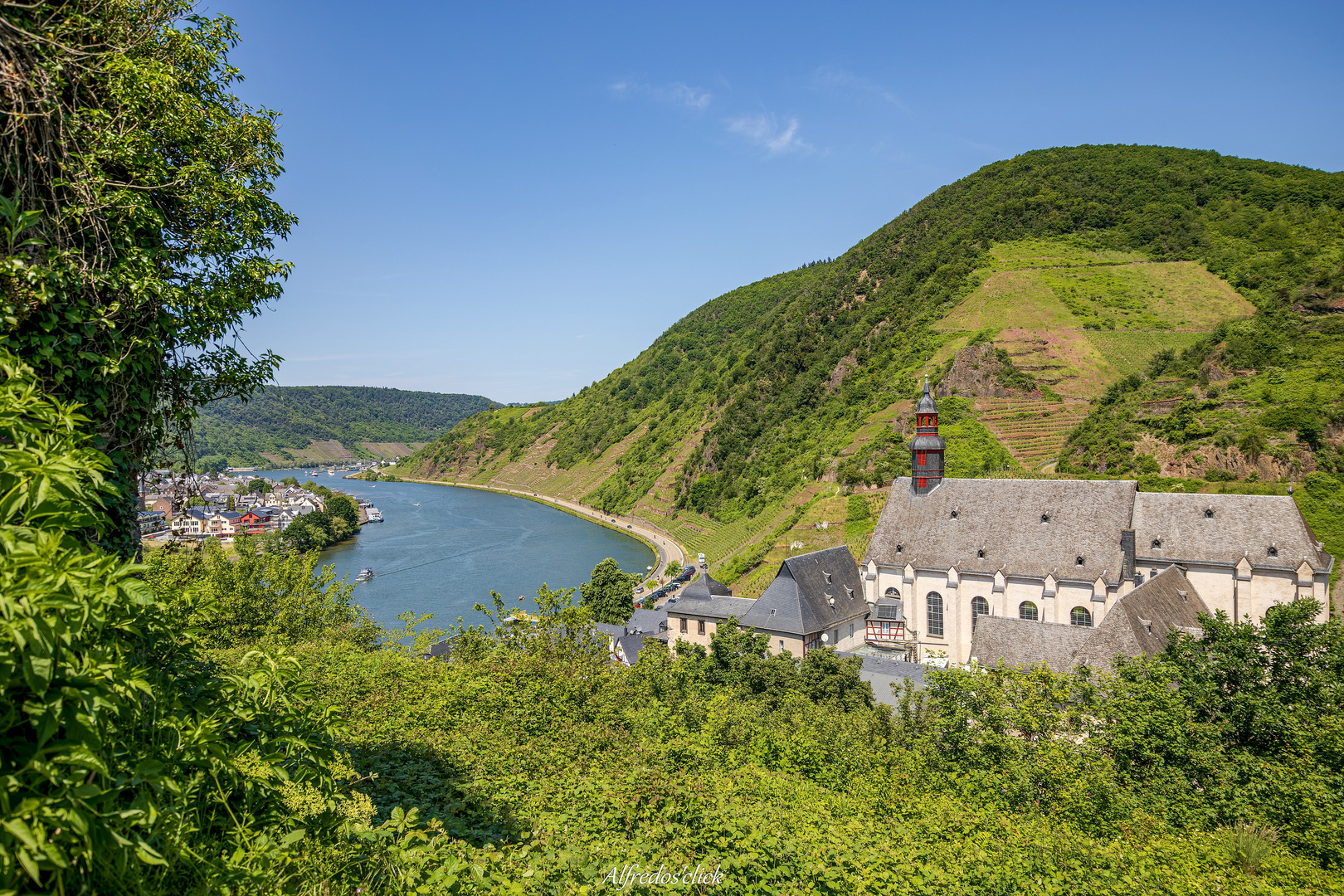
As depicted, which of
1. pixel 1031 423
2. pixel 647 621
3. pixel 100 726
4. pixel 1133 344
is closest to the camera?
pixel 100 726

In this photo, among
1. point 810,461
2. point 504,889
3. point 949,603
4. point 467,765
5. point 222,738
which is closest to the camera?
point 222,738

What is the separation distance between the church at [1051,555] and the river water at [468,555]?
20669 millimetres

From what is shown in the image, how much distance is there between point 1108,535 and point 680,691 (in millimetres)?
24450

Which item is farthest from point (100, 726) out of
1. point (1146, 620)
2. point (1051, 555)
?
point (1051, 555)

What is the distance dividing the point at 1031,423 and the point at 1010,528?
29777 millimetres

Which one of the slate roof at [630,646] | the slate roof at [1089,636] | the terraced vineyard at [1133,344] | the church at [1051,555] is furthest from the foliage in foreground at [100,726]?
the terraced vineyard at [1133,344]

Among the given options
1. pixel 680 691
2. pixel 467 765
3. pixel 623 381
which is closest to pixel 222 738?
pixel 467 765

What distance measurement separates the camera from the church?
2962 centimetres

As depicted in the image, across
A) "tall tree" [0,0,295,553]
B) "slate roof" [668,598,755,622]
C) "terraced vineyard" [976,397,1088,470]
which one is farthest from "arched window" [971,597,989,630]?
"tall tree" [0,0,295,553]

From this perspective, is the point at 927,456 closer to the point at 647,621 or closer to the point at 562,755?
the point at 647,621

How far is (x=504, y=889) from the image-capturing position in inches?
221

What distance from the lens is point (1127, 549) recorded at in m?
30.8

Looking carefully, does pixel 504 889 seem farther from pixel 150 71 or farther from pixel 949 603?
pixel 949 603

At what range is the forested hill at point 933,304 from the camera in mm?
72625
